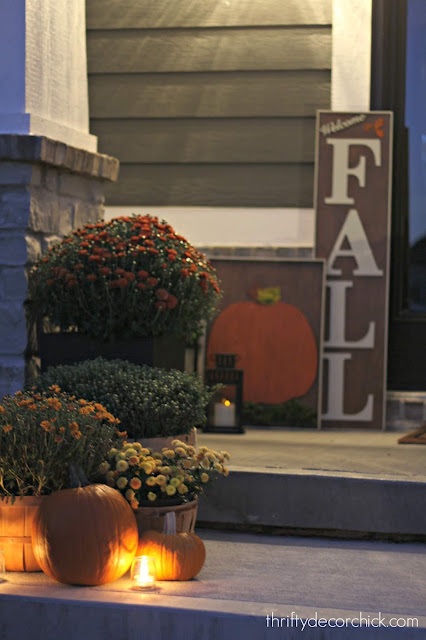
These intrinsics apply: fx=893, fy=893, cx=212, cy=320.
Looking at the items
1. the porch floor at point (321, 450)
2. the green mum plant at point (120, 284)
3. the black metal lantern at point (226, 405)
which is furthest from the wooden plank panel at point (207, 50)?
the porch floor at point (321, 450)

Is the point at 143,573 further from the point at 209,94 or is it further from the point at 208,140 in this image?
the point at 209,94

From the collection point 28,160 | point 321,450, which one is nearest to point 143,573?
point 321,450

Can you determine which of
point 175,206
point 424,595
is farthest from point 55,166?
point 424,595

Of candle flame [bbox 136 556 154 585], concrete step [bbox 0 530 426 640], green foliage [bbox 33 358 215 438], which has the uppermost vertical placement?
green foliage [bbox 33 358 215 438]

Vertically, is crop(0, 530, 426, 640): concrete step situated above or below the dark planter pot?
below

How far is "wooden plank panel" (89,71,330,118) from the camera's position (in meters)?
6.23

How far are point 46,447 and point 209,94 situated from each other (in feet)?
12.1

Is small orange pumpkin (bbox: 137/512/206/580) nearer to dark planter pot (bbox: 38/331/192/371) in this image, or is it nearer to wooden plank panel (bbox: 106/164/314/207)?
dark planter pot (bbox: 38/331/192/371)

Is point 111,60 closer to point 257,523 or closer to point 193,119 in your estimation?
point 193,119

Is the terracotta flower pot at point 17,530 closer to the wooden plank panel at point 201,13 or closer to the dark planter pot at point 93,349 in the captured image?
the dark planter pot at point 93,349

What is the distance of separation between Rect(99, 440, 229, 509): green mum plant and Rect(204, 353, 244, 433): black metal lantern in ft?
6.30

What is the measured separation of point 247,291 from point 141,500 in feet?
8.99

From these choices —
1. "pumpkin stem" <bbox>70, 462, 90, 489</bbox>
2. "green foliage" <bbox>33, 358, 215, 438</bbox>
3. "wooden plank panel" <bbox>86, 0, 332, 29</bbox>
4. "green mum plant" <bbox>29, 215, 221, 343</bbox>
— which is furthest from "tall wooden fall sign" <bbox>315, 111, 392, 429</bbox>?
"pumpkin stem" <bbox>70, 462, 90, 489</bbox>

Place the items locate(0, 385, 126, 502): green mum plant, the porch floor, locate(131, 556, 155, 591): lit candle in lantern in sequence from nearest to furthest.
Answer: locate(131, 556, 155, 591): lit candle in lantern, locate(0, 385, 126, 502): green mum plant, the porch floor
